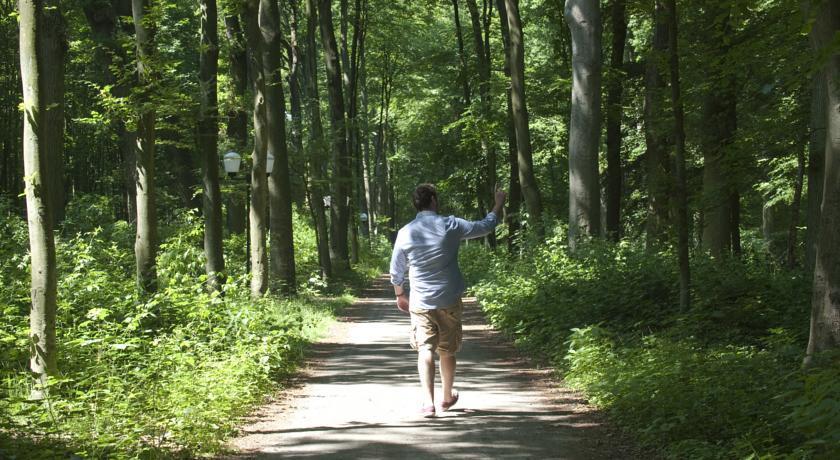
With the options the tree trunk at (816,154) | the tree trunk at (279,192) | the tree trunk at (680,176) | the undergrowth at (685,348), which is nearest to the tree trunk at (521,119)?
the undergrowth at (685,348)

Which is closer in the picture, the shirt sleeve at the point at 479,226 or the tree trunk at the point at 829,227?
the tree trunk at the point at 829,227

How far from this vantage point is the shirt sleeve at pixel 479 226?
25.1ft

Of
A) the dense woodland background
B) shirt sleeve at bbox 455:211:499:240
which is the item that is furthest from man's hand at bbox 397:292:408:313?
the dense woodland background

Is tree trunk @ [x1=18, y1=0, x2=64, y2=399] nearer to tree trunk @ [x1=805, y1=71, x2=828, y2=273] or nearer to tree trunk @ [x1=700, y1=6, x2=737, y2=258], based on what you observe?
tree trunk @ [x1=805, y1=71, x2=828, y2=273]

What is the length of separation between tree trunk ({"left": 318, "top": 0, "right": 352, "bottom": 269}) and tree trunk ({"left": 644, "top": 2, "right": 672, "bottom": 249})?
34.2 ft

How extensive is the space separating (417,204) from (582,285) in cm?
585

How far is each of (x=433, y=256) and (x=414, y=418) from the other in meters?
1.52

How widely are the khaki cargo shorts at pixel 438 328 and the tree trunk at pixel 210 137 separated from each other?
25.0 ft

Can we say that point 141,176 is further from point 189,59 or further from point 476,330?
point 189,59

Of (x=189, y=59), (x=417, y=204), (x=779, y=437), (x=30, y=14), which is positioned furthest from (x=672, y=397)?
(x=189, y=59)

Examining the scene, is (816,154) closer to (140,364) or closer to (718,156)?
(718,156)

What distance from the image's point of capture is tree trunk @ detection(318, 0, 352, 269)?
93.4ft

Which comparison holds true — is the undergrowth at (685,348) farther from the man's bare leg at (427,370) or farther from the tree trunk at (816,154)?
the man's bare leg at (427,370)

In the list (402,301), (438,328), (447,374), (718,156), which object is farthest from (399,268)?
(718,156)
